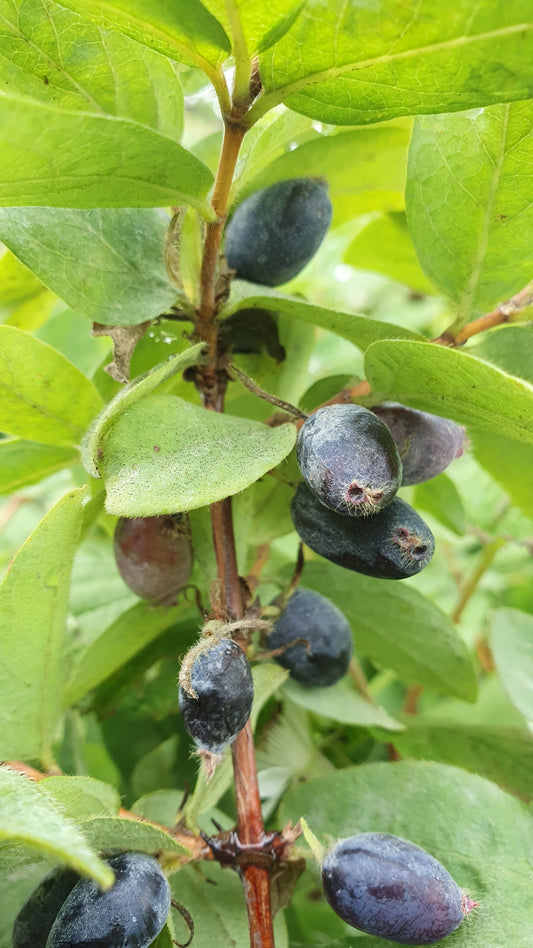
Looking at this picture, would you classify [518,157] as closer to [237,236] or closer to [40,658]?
[237,236]

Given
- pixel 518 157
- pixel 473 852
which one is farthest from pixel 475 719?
pixel 518 157

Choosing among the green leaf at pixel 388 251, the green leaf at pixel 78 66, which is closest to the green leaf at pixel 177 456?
the green leaf at pixel 78 66

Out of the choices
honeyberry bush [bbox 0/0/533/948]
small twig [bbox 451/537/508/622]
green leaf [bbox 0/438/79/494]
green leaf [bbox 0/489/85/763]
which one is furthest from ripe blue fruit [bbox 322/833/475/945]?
small twig [bbox 451/537/508/622]

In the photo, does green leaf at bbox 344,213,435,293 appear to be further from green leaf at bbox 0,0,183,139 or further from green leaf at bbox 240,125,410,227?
green leaf at bbox 0,0,183,139

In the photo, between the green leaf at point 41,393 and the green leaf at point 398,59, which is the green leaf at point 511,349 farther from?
the green leaf at point 41,393

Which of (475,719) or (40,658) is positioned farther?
(475,719)

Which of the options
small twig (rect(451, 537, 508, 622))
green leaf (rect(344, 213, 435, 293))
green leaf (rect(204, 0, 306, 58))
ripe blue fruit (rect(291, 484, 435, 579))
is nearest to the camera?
green leaf (rect(204, 0, 306, 58))

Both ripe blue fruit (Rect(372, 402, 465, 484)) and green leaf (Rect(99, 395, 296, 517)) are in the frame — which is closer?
green leaf (Rect(99, 395, 296, 517))
